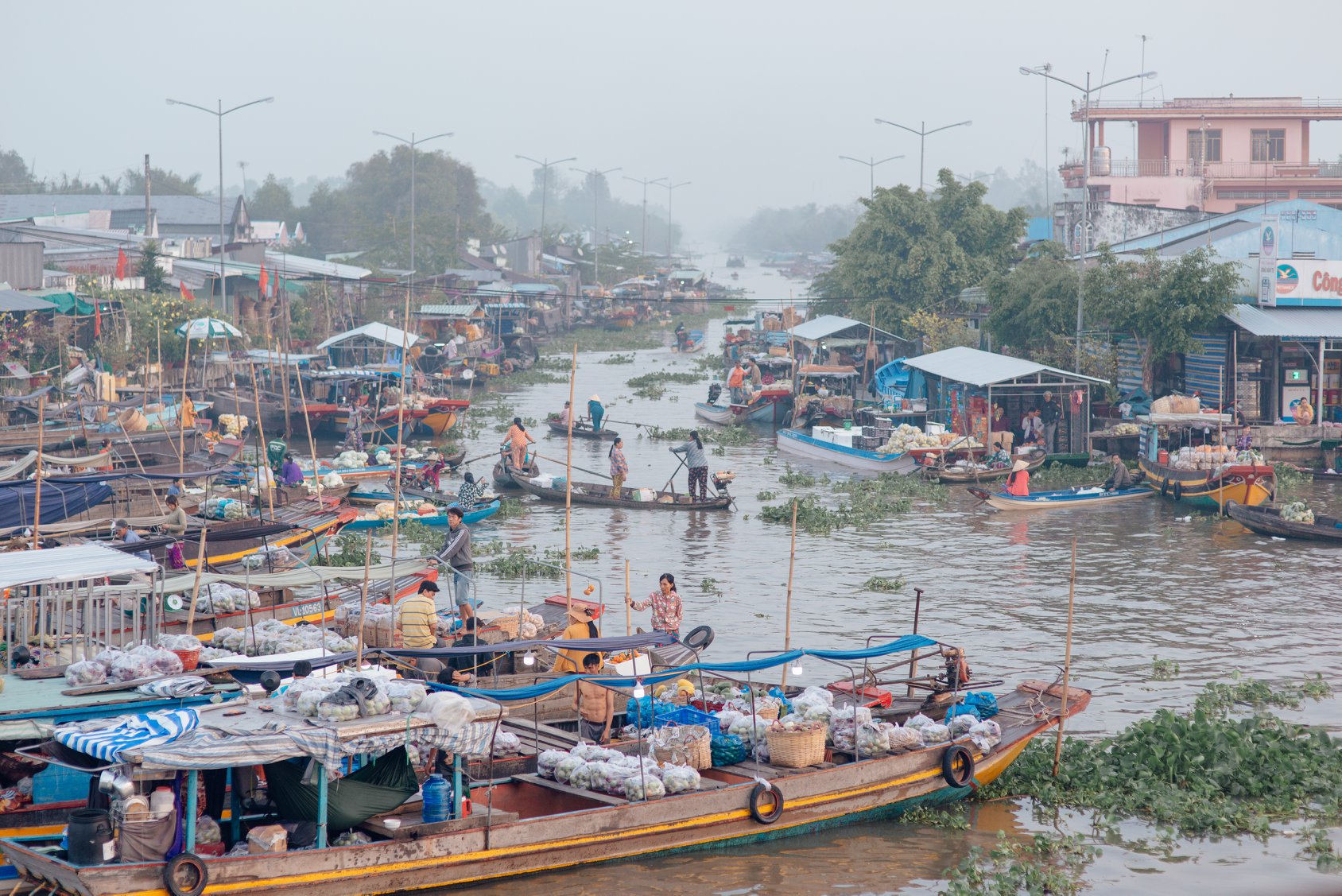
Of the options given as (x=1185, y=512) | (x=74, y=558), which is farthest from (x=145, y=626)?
(x=1185, y=512)

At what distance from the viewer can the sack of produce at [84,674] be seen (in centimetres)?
1015

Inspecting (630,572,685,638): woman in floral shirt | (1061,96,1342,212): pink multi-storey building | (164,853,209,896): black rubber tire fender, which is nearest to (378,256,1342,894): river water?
(630,572,685,638): woman in floral shirt

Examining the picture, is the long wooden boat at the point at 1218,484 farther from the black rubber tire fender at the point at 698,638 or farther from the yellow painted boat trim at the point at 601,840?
the yellow painted boat trim at the point at 601,840

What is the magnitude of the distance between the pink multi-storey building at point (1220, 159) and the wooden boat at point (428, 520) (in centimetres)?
3727

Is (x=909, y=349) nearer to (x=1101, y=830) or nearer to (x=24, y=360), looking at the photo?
(x=24, y=360)

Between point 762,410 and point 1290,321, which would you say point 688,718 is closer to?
point 1290,321

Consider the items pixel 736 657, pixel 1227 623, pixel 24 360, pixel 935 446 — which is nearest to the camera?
pixel 736 657

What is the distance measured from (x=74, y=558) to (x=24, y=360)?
24088mm

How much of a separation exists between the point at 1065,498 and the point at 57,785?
20.4 metres

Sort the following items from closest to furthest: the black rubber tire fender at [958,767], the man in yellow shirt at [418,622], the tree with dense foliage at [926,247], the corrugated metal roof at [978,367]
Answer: the black rubber tire fender at [958,767], the man in yellow shirt at [418,622], the corrugated metal roof at [978,367], the tree with dense foliage at [926,247]

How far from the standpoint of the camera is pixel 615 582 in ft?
64.4

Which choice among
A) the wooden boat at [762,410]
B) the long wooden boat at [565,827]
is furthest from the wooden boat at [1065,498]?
the long wooden boat at [565,827]

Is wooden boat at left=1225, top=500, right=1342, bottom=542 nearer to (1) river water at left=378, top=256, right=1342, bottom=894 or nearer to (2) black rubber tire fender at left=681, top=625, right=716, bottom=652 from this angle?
(1) river water at left=378, top=256, right=1342, bottom=894

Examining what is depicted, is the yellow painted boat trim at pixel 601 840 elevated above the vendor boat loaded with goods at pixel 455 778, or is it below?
below
